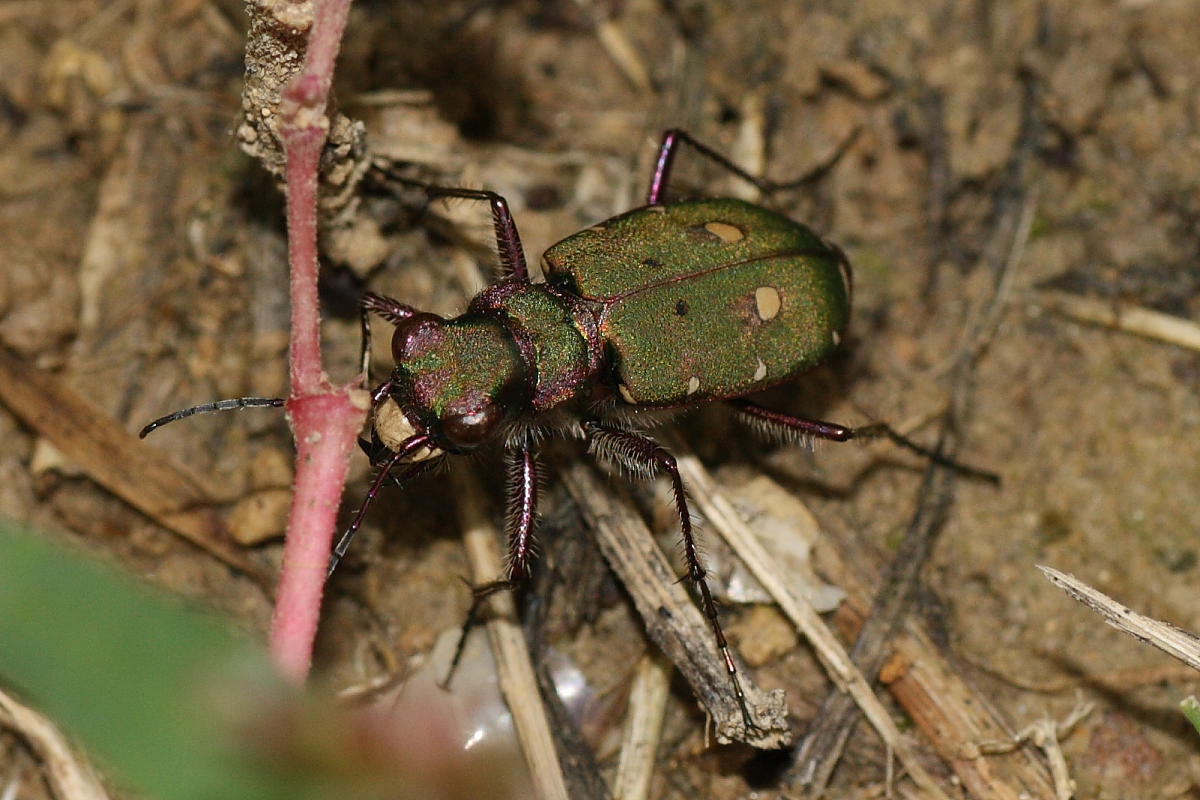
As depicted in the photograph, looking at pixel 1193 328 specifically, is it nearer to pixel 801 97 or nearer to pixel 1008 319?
pixel 1008 319

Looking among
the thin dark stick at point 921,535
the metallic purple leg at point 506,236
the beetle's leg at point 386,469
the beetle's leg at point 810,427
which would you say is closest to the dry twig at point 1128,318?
the thin dark stick at point 921,535

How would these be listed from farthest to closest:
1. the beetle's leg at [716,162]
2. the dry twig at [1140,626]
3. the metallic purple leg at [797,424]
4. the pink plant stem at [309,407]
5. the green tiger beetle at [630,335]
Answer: the beetle's leg at [716,162] → the metallic purple leg at [797,424] → the green tiger beetle at [630,335] → the dry twig at [1140,626] → the pink plant stem at [309,407]

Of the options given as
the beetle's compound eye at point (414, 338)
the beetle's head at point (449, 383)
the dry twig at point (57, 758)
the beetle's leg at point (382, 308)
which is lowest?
the dry twig at point (57, 758)

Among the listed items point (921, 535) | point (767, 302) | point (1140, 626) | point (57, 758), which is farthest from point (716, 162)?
point (57, 758)

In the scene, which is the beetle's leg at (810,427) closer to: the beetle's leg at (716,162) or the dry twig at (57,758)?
the beetle's leg at (716,162)

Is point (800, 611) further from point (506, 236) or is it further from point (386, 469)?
point (506, 236)

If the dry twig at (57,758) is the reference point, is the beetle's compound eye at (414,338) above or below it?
above
